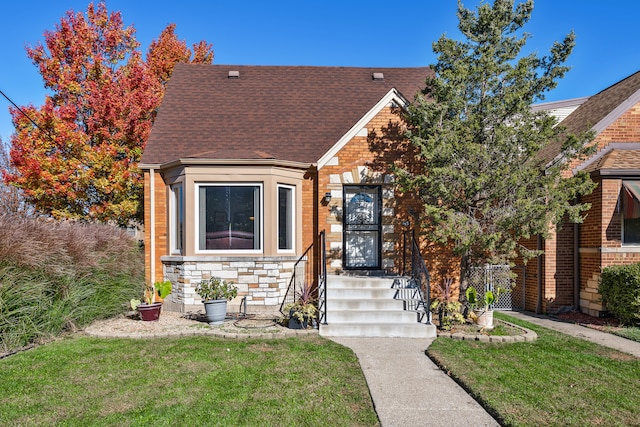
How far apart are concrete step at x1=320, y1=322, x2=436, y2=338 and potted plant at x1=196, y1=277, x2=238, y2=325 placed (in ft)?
7.17

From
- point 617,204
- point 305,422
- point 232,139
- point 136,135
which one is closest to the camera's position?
point 305,422

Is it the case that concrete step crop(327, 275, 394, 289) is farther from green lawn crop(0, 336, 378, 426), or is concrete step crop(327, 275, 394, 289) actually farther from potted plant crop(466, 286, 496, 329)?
green lawn crop(0, 336, 378, 426)

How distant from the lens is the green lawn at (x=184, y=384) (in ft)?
13.9

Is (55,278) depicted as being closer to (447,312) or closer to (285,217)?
(285,217)

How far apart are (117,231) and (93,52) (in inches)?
382

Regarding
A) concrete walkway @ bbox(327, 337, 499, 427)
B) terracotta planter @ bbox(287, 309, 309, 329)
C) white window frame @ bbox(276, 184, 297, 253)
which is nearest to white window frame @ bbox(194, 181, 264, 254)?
white window frame @ bbox(276, 184, 297, 253)

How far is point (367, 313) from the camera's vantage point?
803cm

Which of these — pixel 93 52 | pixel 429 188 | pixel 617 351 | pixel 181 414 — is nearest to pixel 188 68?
pixel 93 52

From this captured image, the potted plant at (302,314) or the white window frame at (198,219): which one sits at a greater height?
the white window frame at (198,219)

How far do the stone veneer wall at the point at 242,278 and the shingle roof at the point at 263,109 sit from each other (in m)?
2.38

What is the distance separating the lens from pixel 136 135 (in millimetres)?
15367

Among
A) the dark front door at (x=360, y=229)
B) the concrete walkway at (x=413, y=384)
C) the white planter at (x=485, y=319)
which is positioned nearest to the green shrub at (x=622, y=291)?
the concrete walkway at (x=413, y=384)

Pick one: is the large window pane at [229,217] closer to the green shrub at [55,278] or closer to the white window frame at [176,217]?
the white window frame at [176,217]

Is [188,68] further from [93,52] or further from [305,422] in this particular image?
[305,422]
